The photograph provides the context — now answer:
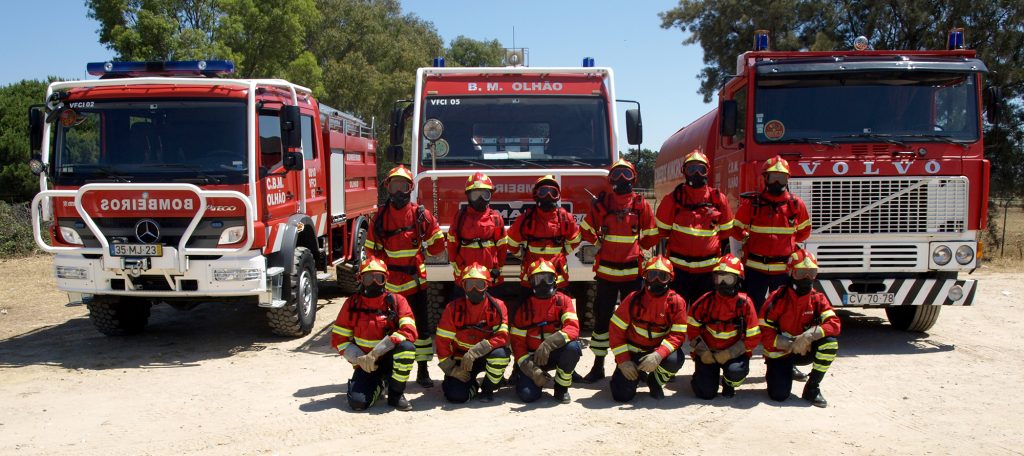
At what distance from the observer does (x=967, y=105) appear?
7.89 metres

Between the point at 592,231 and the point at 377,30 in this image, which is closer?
the point at 592,231

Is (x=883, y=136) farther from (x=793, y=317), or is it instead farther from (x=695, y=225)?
(x=793, y=317)

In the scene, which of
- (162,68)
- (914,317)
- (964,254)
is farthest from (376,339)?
(914,317)

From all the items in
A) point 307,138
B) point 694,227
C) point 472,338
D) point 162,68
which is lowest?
point 472,338

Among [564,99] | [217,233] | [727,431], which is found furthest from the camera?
[564,99]

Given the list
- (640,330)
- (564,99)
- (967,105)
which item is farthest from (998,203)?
(640,330)

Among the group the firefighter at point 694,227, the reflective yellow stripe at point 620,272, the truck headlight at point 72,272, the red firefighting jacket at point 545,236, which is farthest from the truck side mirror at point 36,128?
the firefighter at point 694,227

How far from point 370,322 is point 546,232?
174 centimetres

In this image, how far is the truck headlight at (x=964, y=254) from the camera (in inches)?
304

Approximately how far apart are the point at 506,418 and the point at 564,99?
387 centimetres

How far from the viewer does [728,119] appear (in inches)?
326

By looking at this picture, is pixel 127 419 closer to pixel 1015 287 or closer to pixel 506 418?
pixel 506 418

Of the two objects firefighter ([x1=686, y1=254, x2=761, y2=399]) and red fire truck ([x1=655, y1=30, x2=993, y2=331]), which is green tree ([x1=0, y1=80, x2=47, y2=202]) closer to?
red fire truck ([x1=655, y1=30, x2=993, y2=331])

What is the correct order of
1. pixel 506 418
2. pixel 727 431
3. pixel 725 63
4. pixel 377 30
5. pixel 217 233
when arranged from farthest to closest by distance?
pixel 377 30 → pixel 725 63 → pixel 217 233 → pixel 506 418 → pixel 727 431
